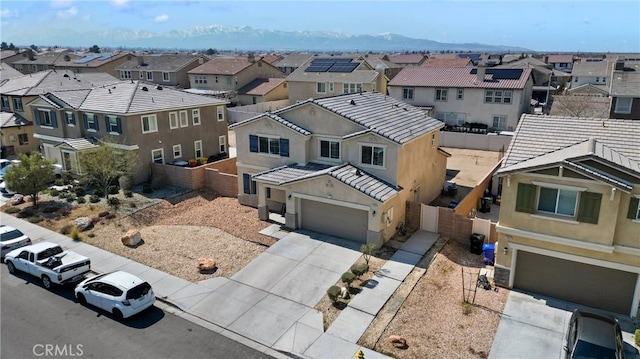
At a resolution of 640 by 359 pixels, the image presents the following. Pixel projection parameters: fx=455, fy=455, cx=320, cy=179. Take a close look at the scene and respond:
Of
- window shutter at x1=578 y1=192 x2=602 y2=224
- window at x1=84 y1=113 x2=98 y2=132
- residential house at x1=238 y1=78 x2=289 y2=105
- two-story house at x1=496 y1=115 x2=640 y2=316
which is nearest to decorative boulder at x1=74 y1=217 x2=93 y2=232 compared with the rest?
window at x1=84 y1=113 x2=98 y2=132

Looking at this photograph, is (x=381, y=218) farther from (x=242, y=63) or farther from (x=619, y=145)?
(x=242, y=63)

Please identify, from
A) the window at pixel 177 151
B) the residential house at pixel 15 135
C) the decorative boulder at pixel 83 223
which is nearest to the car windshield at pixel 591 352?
the decorative boulder at pixel 83 223

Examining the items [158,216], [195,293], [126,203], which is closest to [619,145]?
[195,293]

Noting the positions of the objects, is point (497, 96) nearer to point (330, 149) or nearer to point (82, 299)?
point (330, 149)

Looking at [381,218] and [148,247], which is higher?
[381,218]

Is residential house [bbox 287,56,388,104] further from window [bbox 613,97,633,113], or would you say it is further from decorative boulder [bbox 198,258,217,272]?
decorative boulder [bbox 198,258,217,272]

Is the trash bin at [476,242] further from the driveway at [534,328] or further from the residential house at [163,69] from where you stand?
the residential house at [163,69]
